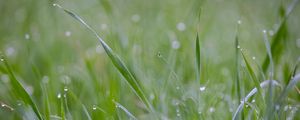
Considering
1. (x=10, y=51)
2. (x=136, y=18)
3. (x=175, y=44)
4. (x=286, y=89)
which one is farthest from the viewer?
(x=136, y=18)

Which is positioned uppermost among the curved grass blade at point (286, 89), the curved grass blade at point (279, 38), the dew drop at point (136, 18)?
the dew drop at point (136, 18)

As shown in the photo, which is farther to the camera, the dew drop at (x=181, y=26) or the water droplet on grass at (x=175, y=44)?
the dew drop at (x=181, y=26)

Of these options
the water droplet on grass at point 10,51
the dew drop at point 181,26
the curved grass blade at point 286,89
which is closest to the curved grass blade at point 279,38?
the curved grass blade at point 286,89

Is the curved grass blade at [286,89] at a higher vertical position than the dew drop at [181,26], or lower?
lower

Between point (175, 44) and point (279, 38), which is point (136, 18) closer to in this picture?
point (175, 44)

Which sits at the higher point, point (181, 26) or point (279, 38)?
point (181, 26)

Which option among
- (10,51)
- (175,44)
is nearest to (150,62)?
(175,44)

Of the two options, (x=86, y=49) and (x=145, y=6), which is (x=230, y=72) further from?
(x=145, y=6)

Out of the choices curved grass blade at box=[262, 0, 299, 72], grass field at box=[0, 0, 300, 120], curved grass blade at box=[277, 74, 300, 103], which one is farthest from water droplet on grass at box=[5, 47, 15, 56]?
curved grass blade at box=[277, 74, 300, 103]

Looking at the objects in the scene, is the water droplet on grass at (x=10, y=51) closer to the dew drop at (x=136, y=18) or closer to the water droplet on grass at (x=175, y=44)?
the dew drop at (x=136, y=18)
